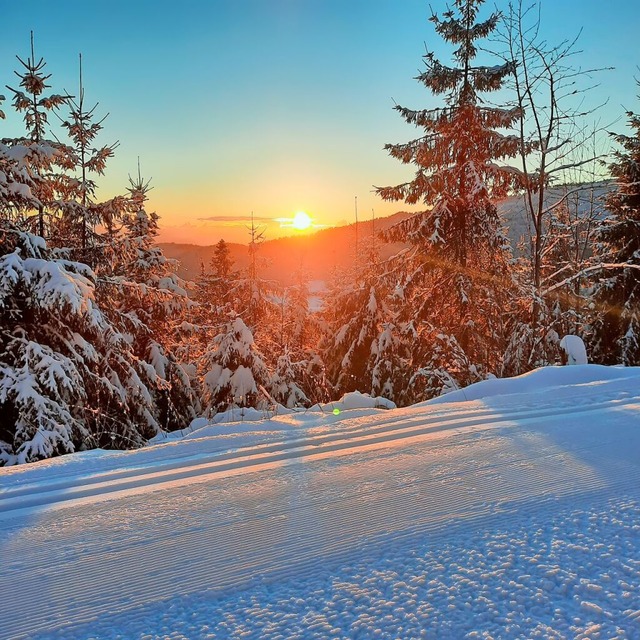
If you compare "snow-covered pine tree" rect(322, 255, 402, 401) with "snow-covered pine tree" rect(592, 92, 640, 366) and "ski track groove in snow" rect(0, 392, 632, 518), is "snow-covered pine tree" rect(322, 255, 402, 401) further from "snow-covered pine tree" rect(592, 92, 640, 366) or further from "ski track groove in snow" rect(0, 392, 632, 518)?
"ski track groove in snow" rect(0, 392, 632, 518)

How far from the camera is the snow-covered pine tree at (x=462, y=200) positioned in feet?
43.0

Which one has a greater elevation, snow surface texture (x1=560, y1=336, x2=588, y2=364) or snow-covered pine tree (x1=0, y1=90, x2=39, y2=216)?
snow-covered pine tree (x1=0, y1=90, x2=39, y2=216)

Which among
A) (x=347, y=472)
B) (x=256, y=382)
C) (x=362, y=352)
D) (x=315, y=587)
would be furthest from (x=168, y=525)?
(x=362, y=352)

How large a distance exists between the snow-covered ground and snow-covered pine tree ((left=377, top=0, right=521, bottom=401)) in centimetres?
951

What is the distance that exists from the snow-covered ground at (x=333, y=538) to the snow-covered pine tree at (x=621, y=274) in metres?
14.4

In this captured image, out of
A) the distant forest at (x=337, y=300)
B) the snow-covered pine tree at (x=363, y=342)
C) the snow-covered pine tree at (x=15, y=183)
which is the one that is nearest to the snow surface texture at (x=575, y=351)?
the distant forest at (x=337, y=300)

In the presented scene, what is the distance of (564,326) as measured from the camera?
18188 millimetres

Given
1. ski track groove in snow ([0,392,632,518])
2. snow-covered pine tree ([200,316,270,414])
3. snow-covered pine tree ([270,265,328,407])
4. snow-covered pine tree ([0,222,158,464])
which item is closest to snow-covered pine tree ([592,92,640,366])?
snow-covered pine tree ([270,265,328,407])

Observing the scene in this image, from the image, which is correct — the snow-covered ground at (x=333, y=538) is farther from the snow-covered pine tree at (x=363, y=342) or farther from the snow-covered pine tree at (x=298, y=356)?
the snow-covered pine tree at (x=363, y=342)

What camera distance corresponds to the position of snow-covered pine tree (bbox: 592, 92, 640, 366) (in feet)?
53.0

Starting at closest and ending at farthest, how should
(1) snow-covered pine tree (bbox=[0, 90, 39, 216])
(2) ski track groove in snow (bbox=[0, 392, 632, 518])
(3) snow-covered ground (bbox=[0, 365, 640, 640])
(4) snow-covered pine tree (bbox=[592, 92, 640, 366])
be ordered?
1. (3) snow-covered ground (bbox=[0, 365, 640, 640])
2. (2) ski track groove in snow (bbox=[0, 392, 632, 518])
3. (1) snow-covered pine tree (bbox=[0, 90, 39, 216])
4. (4) snow-covered pine tree (bbox=[592, 92, 640, 366])

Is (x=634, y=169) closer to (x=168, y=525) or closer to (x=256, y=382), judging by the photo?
(x=256, y=382)

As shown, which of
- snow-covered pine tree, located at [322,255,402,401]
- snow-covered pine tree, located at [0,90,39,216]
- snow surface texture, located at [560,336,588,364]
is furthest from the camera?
snow-covered pine tree, located at [322,255,402,401]

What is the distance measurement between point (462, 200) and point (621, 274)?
310 inches
